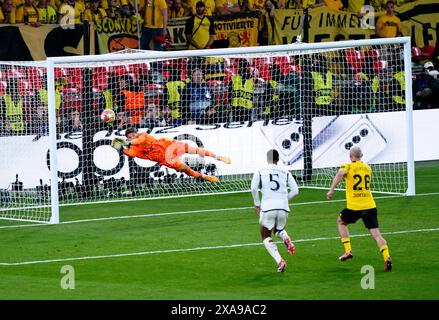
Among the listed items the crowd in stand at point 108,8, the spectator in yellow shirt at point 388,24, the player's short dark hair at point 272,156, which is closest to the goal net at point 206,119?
the crowd in stand at point 108,8

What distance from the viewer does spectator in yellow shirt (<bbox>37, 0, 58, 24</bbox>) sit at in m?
26.9

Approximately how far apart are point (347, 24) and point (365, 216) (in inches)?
628

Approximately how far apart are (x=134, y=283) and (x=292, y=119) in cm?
1171

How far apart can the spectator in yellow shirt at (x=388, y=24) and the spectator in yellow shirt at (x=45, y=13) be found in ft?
30.3

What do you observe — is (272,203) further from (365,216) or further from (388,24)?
(388,24)

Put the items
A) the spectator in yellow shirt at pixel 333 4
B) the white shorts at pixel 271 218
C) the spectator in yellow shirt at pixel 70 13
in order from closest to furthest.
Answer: the white shorts at pixel 271 218, the spectator in yellow shirt at pixel 70 13, the spectator in yellow shirt at pixel 333 4

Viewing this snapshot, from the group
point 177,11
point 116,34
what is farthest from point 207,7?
point 116,34

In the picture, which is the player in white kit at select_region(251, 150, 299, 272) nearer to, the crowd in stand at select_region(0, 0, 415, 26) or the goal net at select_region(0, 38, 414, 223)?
the goal net at select_region(0, 38, 414, 223)

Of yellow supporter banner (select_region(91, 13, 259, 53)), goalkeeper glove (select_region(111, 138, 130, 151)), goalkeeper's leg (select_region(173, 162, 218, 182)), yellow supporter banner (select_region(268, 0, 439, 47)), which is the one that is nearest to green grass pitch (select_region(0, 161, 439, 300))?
goalkeeper's leg (select_region(173, 162, 218, 182))

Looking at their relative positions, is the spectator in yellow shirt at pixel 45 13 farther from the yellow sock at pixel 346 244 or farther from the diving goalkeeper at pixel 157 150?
the yellow sock at pixel 346 244

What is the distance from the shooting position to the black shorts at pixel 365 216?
573 inches

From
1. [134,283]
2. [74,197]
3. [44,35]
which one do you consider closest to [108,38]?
[44,35]

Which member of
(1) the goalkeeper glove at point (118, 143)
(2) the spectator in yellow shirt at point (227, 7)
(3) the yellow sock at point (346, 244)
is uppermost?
(2) the spectator in yellow shirt at point (227, 7)

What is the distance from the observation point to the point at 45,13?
27016mm
